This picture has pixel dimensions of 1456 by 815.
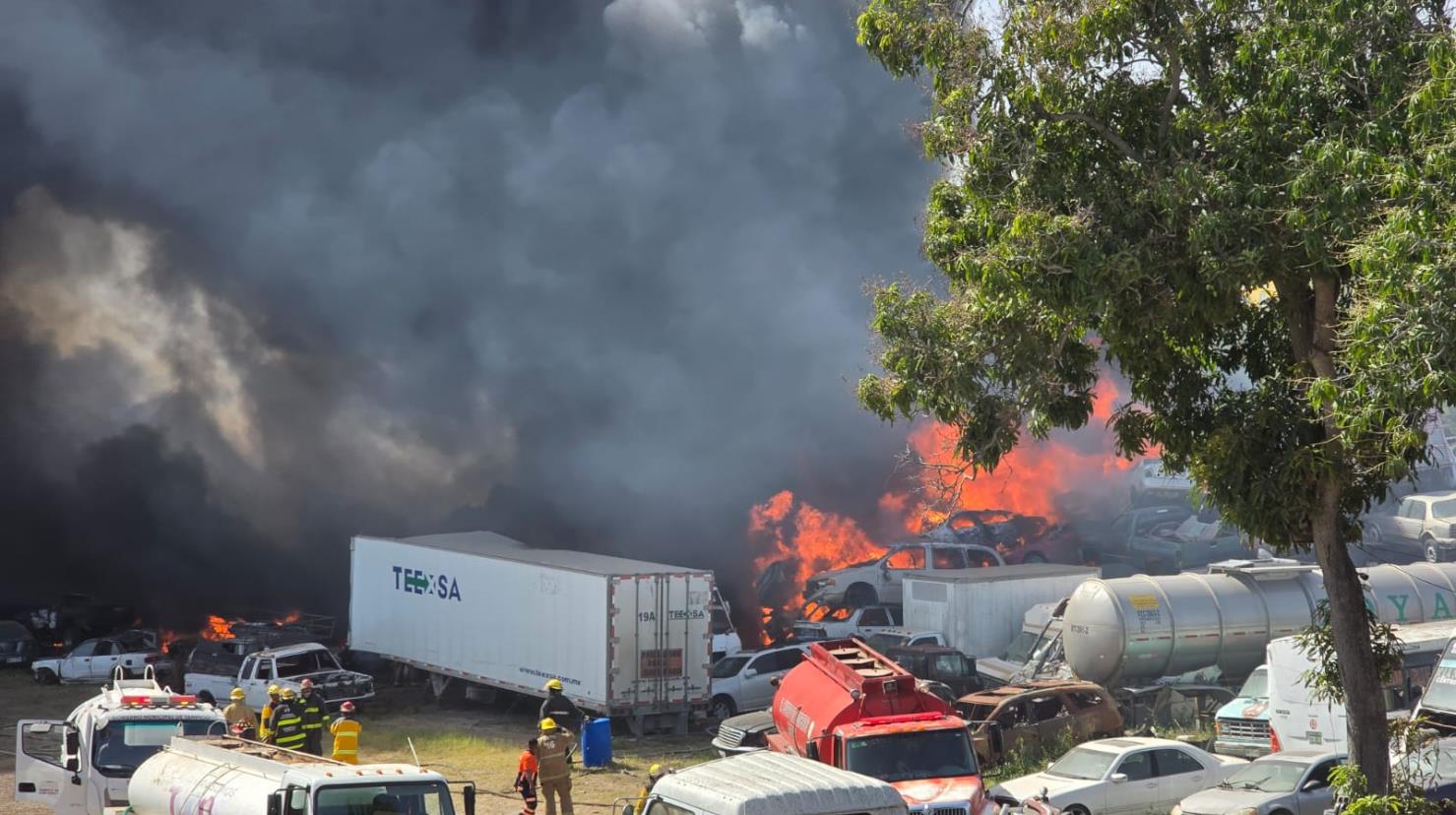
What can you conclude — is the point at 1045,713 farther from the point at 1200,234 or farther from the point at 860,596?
the point at 1200,234

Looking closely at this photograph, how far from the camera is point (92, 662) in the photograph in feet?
95.3

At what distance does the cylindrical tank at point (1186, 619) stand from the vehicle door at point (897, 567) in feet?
21.1

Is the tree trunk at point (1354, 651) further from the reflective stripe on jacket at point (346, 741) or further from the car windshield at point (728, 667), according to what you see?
the car windshield at point (728, 667)

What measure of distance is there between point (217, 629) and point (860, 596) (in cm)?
1474

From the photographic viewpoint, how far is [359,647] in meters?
28.0

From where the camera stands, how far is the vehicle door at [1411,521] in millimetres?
36406

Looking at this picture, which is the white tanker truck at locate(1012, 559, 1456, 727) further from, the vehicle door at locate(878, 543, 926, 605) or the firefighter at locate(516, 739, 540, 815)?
the firefighter at locate(516, 739, 540, 815)

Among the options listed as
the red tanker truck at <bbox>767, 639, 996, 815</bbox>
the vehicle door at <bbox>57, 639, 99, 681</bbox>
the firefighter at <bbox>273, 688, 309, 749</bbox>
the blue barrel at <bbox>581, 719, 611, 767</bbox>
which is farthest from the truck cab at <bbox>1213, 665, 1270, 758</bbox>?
the vehicle door at <bbox>57, 639, 99, 681</bbox>

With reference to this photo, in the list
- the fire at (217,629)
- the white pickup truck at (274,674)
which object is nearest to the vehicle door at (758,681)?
the white pickup truck at (274,674)

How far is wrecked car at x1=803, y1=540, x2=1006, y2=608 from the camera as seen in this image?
99.2 feet

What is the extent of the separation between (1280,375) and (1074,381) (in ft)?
5.85

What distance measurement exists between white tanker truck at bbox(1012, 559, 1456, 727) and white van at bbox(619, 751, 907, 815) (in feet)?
45.4

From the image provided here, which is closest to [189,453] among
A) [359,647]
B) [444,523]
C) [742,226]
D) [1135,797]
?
[444,523]

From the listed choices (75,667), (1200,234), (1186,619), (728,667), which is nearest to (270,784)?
(1200,234)
